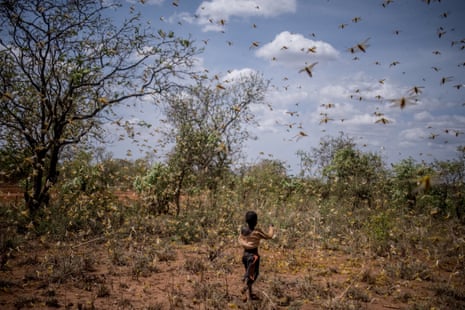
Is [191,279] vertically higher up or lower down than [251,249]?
lower down

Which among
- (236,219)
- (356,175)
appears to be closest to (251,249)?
(236,219)

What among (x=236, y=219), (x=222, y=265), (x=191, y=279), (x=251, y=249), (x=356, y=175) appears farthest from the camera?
(x=356, y=175)

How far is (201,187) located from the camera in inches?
388

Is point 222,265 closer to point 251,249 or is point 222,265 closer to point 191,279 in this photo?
point 191,279

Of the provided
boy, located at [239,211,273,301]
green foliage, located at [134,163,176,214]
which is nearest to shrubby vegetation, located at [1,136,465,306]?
green foliage, located at [134,163,176,214]

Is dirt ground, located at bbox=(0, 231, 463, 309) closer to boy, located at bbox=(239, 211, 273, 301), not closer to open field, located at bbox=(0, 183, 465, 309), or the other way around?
open field, located at bbox=(0, 183, 465, 309)

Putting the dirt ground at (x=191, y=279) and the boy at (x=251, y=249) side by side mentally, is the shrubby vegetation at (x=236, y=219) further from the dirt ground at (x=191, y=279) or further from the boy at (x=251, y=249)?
the boy at (x=251, y=249)

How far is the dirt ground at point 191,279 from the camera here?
13.8 ft

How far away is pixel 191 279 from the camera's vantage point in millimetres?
5016

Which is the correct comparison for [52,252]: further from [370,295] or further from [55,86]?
[370,295]

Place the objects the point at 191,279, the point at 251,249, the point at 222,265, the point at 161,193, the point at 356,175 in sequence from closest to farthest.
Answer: the point at 251,249 < the point at 191,279 < the point at 222,265 < the point at 161,193 < the point at 356,175

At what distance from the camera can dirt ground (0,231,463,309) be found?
4.21m

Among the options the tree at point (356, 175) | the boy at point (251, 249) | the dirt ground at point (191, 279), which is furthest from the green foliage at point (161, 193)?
the tree at point (356, 175)

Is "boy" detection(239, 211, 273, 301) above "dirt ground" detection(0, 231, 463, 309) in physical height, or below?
above
